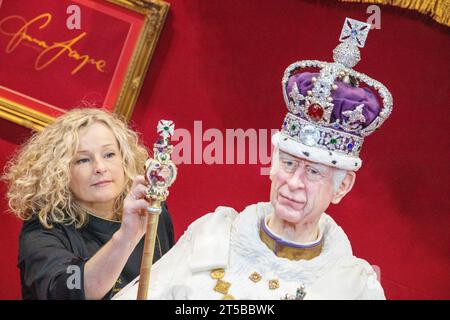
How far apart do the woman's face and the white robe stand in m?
0.39

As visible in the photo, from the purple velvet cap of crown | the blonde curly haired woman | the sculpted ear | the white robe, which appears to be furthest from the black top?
the purple velvet cap of crown

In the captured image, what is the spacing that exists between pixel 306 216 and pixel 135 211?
472 mm

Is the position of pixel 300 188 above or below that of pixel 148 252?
above

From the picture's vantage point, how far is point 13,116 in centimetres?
333

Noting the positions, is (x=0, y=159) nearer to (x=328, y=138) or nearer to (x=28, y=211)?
(x=28, y=211)

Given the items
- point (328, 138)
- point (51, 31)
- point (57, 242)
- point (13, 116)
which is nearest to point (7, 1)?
point (51, 31)

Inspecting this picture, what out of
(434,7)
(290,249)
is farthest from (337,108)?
(434,7)

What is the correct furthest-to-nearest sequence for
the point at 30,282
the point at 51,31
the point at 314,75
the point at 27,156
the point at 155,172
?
the point at 51,31 → the point at 27,156 → the point at 30,282 → the point at 314,75 → the point at 155,172

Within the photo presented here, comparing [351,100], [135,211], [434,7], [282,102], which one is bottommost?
[135,211]

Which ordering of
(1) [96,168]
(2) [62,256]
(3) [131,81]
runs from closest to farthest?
(2) [62,256] < (1) [96,168] < (3) [131,81]

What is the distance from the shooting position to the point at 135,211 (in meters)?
2.48

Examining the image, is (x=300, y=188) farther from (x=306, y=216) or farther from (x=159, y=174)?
(x=159, y=174)

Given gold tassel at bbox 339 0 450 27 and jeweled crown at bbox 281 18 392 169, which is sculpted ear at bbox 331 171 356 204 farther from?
gold tassel at bbox 339 0 450 27

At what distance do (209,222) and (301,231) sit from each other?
0.93ft
